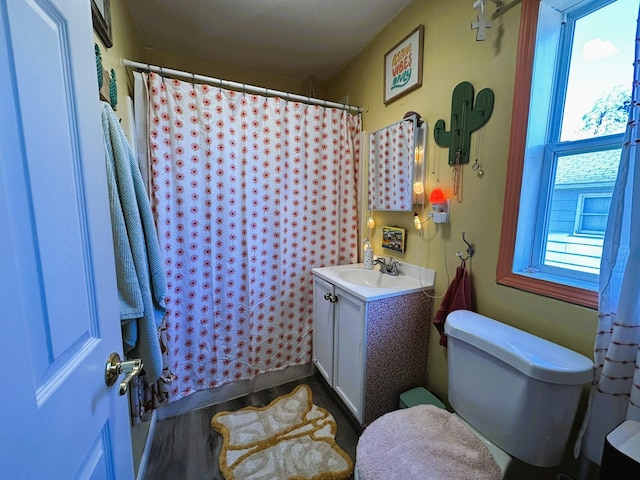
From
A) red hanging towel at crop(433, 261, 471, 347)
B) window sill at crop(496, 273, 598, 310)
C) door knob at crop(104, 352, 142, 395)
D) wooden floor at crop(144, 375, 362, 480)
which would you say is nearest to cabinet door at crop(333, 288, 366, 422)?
wooden floor at crop(144, 375, 362, 480)

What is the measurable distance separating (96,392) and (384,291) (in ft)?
3.68

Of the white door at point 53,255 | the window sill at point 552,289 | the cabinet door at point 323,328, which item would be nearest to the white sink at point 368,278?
the cabinet door at point 323,328

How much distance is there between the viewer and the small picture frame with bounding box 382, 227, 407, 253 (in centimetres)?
166

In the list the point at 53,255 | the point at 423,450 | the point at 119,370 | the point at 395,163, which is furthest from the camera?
the point at 395,163

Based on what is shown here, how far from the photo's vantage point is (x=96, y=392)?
1.83 ft

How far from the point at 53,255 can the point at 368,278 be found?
1.56 meters

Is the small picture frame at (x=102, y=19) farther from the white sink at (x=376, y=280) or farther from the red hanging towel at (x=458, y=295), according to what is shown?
the red hanging towel at (x=458, y=295)

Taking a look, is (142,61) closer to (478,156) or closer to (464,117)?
(464,117)

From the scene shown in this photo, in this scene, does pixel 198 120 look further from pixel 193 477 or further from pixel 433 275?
pixel 193 477

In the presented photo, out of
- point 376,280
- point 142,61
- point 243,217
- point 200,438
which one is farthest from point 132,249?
point 142,61

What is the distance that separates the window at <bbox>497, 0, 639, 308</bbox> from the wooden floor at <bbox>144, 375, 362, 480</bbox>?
1.18 m

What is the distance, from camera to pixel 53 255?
453 millimetres

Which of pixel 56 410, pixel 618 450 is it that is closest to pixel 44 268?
pixel 56 410

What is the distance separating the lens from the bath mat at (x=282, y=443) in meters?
1.28
